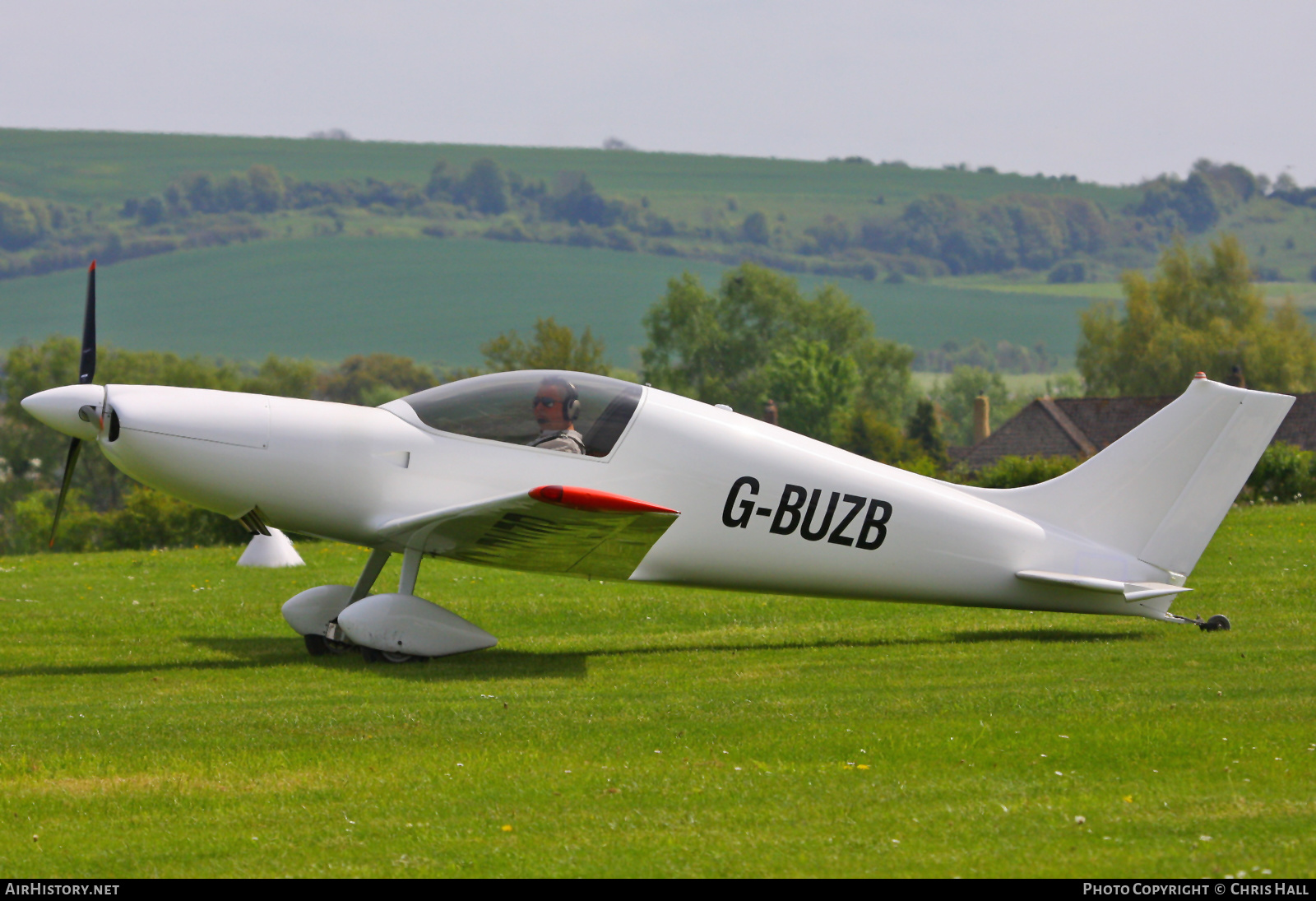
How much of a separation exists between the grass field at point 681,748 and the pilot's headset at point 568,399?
6.18 ft

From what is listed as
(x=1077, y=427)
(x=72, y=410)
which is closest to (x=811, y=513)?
(x=72, y=410)

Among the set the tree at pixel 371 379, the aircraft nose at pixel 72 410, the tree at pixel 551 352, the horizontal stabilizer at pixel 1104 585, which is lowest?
the tree at pixel 371 379

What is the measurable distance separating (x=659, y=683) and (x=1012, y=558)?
3421 mm

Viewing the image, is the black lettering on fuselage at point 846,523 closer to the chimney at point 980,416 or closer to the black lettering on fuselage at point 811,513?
the black lettering on fuselage at point 811,513

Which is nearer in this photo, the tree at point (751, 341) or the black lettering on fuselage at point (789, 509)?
the black lettering on fuselage at point (789, 509)

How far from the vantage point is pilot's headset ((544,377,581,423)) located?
10.1 meters

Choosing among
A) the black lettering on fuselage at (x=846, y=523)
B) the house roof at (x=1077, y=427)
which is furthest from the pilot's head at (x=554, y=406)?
the house roof at (x=1077, y=427)

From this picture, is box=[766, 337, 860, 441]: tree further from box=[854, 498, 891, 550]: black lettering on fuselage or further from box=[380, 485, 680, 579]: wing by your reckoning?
box=[380, 485, 680, 579]: wing

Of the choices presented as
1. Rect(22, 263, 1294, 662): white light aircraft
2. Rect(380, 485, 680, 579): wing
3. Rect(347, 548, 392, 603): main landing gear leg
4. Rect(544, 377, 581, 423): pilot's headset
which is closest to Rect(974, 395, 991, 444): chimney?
Rect(22, 263, 1294, 662): white light aircraft

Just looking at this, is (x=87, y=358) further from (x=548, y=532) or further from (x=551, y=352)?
(x=551, y=352)

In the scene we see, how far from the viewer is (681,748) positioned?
7.05 metres

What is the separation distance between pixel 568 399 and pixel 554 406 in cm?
12

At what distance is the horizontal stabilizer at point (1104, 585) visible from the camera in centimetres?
1065

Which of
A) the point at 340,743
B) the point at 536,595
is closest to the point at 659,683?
the point at 340,743
